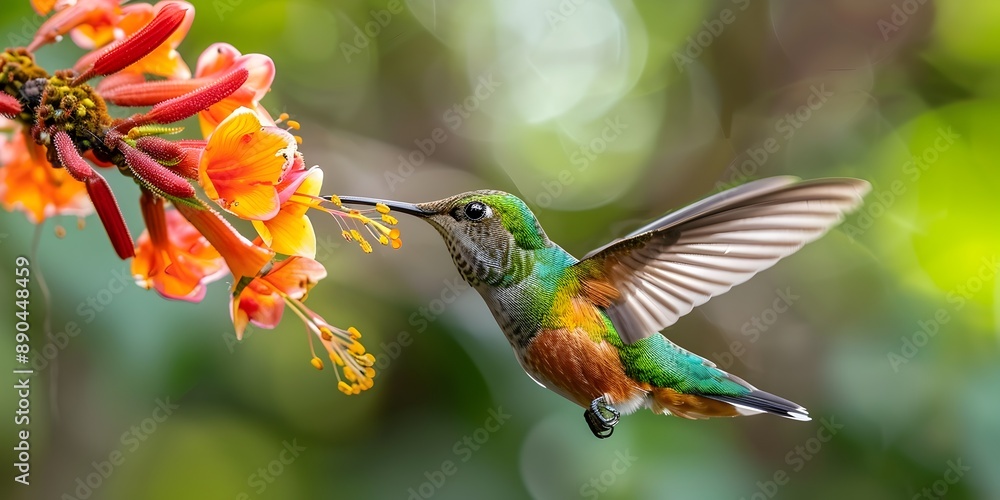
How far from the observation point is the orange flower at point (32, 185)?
1.62 meters

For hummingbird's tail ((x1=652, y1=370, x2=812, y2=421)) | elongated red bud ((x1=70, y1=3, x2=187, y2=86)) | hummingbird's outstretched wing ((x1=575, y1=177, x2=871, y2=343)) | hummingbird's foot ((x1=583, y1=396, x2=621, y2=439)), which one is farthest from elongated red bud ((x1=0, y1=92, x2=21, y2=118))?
hummingbird's tail ((x1=652, y1=370, x2=812, y2=421))

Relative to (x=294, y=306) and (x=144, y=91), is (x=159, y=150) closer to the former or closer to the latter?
(x=144, y=91)

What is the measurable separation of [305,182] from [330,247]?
1426 millimetres

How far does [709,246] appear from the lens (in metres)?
1.65

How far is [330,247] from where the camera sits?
2.78 m

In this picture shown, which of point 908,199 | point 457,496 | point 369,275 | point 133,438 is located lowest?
point 133,438

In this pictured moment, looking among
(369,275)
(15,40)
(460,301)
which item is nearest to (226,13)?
(15,40)

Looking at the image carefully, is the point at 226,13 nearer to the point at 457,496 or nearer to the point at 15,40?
the point at 15,40
